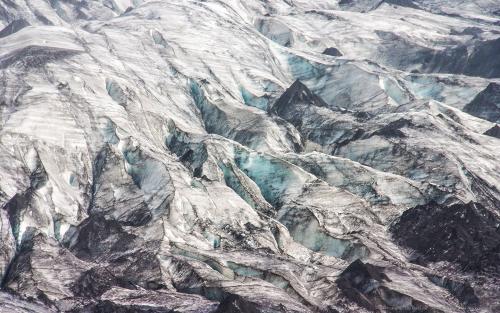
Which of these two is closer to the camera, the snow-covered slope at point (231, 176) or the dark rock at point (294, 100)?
the snow-covered slope at point (231, 176)

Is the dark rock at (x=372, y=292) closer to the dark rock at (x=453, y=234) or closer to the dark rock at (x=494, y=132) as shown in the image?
the dark rock at (x=453, y=234)

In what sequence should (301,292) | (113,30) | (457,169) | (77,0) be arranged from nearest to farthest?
(301,292)
(457,169)
(113,30)
(77,0)

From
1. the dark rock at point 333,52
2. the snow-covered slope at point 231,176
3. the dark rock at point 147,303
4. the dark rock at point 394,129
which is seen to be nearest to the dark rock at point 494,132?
the snow-covered slope at point 231,176

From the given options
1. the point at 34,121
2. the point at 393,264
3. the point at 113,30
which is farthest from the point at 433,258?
the point at 113,30

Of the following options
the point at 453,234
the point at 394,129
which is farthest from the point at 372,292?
the point at 394,129

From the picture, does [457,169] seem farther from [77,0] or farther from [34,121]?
[77,0]

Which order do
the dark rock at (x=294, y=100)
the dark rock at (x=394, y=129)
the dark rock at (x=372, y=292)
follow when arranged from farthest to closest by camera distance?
the dark rock at (x=294, y=100) < the dark rock at (x=394, y=129) < the dark rock at (x=372, y=292)

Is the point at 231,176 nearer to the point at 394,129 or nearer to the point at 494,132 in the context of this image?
the point at 394,129
